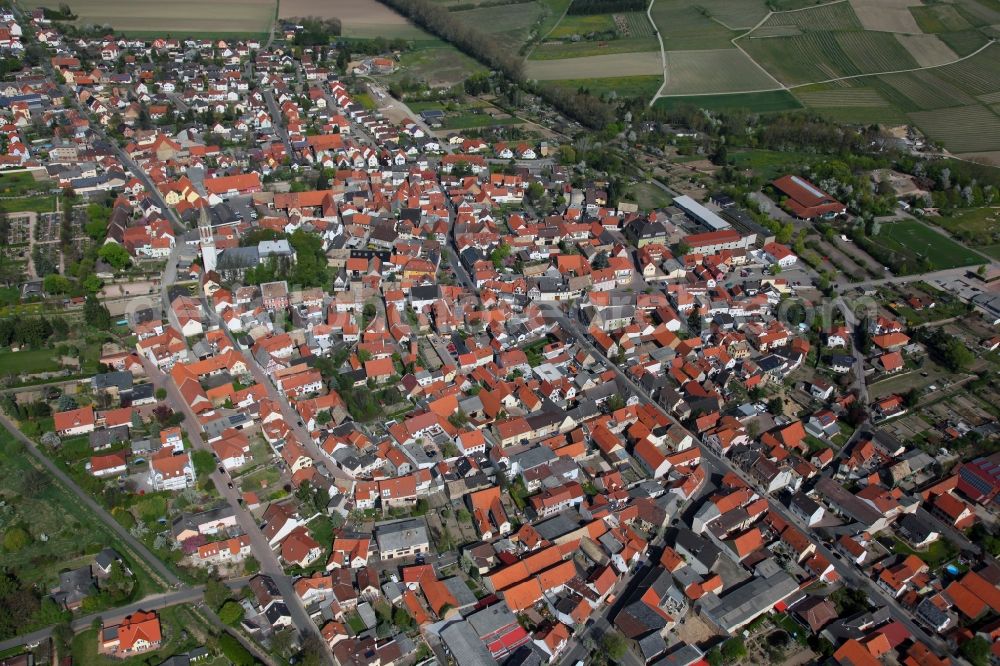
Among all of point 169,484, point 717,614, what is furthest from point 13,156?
point 717,614

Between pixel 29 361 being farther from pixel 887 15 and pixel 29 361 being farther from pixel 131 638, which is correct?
pixel 887 15

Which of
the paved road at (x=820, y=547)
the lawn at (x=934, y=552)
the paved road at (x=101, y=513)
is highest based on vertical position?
the lawn at (x=934, y=552)

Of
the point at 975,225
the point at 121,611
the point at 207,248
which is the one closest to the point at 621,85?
the point at 975,225

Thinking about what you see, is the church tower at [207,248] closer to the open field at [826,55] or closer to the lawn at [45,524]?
the lawn at [45,524]

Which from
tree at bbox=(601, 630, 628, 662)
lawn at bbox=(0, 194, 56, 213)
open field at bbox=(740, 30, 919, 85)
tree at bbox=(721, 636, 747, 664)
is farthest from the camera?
open field at bbox=(740, 30, 919, 85)

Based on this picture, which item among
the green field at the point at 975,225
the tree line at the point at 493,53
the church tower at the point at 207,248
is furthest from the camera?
the tree line at the point at 493,53

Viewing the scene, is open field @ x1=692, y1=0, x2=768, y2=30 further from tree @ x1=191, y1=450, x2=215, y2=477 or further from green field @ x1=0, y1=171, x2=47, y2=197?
tree @ x1=191, y1=450, x2=215, y2=477

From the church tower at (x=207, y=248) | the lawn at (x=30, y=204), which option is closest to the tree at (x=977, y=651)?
the church tower at (x=207, y=248)

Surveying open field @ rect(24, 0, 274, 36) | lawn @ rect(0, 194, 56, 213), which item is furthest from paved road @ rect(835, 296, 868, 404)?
open field @ rect(24, 0, 274, 36)
